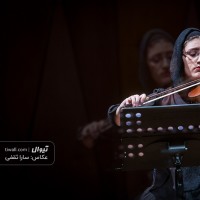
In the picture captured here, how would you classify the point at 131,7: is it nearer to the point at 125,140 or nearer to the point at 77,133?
the point at 77,133

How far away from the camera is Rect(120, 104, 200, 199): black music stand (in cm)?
144

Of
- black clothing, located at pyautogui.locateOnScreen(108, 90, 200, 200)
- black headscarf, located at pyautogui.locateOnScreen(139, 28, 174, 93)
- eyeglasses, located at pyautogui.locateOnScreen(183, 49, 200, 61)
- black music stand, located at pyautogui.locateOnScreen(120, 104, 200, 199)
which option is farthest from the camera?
black headscarf, located at pyautogui.locateOnScreen(139, 28, 174, 93)

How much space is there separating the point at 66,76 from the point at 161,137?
1.36m

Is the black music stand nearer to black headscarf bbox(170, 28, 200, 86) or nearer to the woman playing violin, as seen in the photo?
the woman playing violin

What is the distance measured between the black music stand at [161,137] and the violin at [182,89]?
250 mm

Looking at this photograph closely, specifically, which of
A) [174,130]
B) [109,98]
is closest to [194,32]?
[174,130]

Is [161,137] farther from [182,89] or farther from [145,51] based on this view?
[145,51]

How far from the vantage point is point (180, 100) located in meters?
1.89

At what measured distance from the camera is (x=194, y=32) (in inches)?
77.9

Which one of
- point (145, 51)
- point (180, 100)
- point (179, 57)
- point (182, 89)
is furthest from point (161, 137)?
point (145, 51)

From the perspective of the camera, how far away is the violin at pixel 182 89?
172cm

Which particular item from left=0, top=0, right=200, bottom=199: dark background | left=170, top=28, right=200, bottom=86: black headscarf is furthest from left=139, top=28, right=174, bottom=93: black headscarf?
left=170, top=28, right=200, bottom=86: black headscarf

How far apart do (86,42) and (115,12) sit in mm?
312

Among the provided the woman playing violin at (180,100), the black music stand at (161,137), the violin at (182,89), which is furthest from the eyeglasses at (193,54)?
the black music stand at (161,137)
